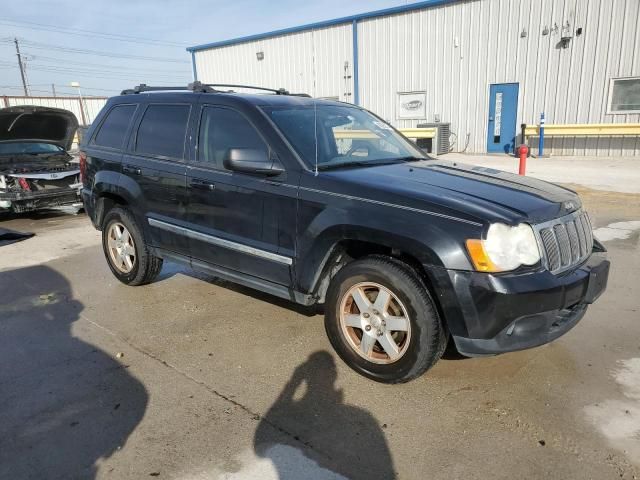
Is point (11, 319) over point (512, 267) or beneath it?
beneath

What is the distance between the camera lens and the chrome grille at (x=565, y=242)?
2.94 metres

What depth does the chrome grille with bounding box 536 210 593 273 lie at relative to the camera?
9.65ft

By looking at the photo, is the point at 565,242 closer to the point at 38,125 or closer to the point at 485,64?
the point at 38,125

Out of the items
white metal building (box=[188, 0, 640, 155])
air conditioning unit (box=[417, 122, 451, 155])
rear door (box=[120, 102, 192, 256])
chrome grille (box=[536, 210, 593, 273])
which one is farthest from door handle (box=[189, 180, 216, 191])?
air conditioning unit (box=[417, 122, 451, 155])

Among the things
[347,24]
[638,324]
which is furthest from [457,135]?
[638,324]

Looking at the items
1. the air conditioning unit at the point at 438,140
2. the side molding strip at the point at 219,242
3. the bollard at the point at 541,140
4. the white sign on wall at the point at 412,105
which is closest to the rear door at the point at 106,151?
the side molding strip at the point at 219,242

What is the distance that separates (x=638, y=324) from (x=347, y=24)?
18305mm

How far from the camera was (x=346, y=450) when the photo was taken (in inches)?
103

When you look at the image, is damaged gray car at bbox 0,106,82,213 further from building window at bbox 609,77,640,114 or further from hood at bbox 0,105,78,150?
building window at bbox 609,77,640,114

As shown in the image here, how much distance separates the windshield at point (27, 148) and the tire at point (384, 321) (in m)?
8.35

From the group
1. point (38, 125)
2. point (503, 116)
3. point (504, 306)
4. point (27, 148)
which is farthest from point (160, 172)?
point (503, 116)

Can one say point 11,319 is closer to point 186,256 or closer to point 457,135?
point 186,256

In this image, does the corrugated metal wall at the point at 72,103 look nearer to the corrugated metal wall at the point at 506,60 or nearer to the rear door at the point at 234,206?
the corrugated metal wall at the point at 506,60

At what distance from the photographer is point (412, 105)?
1933 cm
